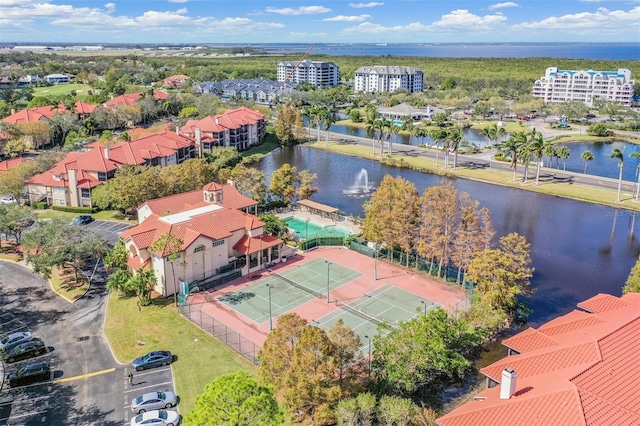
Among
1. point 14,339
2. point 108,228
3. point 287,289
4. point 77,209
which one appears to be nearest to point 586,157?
point 287,289

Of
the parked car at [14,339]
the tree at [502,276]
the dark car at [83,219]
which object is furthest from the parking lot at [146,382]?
the dark car at [83,219]

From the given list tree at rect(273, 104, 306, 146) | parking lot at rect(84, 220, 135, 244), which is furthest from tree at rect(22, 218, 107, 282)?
tree at rect(273, 104, 306, 146)

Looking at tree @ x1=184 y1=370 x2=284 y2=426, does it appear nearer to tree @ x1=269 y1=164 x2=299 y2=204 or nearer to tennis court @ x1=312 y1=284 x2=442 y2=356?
tennis court @ x1=312 y1=284 x2=442 y2=356

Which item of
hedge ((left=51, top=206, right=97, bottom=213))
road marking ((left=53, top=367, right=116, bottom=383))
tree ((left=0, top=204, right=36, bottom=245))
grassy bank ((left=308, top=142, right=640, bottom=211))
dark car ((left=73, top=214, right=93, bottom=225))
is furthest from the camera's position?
grassy bank ((left=308, top=142, right=640, bottom=211))

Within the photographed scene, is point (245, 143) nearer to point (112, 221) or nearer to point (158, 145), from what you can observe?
point (158, 145)

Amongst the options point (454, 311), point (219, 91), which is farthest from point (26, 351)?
point (219, 91)

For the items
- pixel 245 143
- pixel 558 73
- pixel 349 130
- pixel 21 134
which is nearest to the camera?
pixel 21 134
